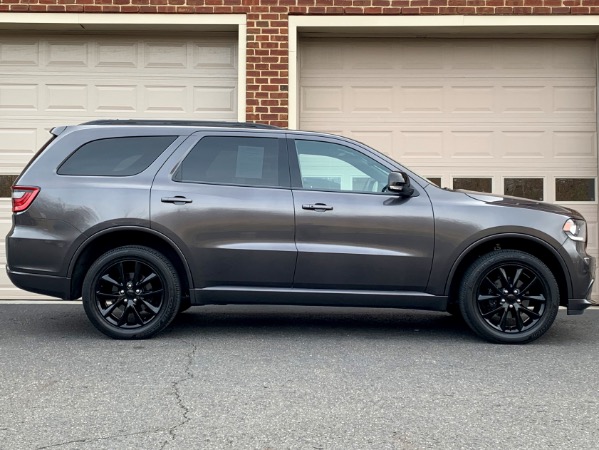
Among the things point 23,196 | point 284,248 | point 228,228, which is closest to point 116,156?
point 23,196

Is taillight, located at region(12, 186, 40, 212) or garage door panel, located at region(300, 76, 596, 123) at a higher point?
garage door panel, located at region(300, 76, 596, 123)

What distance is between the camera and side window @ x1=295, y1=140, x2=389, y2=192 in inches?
286

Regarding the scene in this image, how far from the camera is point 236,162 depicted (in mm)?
7363

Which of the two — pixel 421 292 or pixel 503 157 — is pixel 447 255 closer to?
pixel 421 292

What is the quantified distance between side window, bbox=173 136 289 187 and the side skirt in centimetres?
91

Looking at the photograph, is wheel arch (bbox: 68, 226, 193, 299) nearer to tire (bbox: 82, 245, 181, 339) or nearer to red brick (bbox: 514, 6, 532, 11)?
tire (bbox: 82, 245, 181, 339)

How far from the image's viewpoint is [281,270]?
23.4ft

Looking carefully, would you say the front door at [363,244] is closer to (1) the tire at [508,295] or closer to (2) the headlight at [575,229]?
(1) the tire at [508,295]

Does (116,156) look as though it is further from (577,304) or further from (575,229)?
(577,304)

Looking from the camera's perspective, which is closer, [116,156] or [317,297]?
[317,297]

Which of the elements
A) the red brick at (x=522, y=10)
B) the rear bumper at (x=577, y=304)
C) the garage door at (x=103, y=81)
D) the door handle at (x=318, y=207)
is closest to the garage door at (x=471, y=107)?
the red brick at (x=522, y=10)

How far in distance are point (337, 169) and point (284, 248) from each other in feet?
2.69

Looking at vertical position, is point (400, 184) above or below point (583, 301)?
above

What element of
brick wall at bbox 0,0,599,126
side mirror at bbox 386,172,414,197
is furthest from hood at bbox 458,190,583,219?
brick wall at bbox 0,0,599,126
